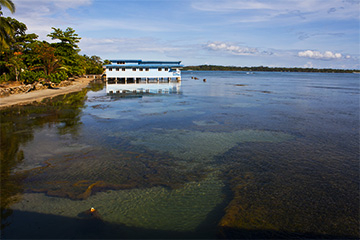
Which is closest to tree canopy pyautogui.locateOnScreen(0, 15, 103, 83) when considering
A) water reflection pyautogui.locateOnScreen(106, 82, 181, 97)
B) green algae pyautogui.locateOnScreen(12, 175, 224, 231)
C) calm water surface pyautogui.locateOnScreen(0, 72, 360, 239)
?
water reflection pyautogui.locateOnScreen(106, 82, 181, 97)

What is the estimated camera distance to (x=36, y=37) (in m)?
48.2

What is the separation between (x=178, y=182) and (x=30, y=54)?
4604cm

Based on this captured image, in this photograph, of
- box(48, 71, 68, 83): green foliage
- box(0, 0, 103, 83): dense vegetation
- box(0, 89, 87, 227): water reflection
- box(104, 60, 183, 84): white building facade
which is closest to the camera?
box(0, 89, 87, 227): water reflection

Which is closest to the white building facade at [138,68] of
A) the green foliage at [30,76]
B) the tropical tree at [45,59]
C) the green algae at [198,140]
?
the tropical tree at [45,59]

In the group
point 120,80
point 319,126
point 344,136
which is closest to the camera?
point 344,136

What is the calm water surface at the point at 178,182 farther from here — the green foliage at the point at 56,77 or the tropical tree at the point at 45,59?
the tropical tree at the point at 45,59

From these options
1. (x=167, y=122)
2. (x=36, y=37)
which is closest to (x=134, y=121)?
(x=167, y=122)

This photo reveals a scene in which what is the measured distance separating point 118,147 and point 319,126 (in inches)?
605

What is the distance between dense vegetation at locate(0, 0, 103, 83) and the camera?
3019 centimetres

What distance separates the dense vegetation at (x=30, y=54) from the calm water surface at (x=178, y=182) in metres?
18.3

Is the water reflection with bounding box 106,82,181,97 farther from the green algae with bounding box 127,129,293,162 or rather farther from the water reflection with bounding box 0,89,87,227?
the green algae with bounding box 127,129,293,162

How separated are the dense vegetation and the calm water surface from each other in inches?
719

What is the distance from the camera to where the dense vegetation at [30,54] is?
3019 centimetres

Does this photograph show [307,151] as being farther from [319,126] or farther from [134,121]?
[134,121]
